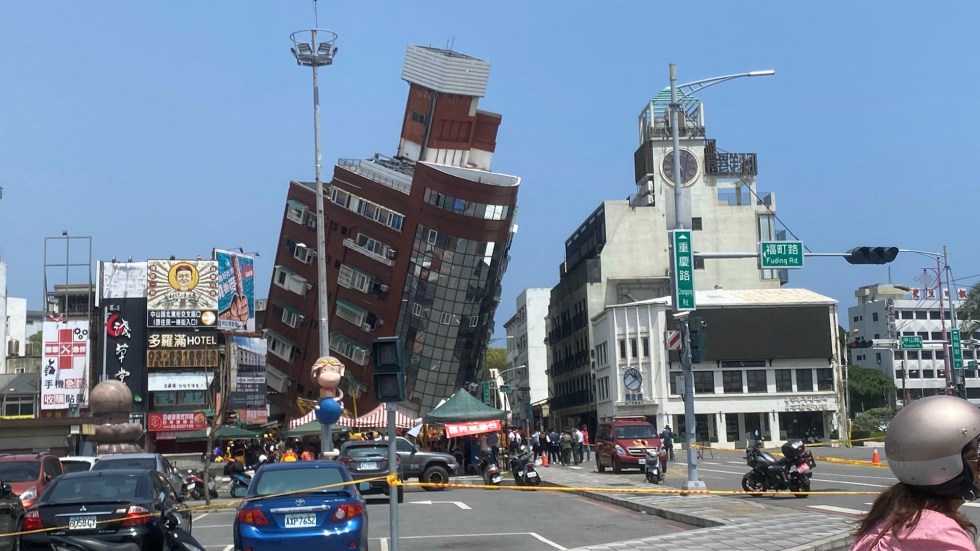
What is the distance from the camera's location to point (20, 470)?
20.3 metres

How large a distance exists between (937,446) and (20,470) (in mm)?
19950

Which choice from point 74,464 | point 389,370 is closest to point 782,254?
point 389,370

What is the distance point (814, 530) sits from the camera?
1555 centimetres

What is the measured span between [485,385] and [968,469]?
Result: 250ft

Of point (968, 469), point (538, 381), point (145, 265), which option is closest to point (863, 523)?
point (968, 469)

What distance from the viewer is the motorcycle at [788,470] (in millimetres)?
23281

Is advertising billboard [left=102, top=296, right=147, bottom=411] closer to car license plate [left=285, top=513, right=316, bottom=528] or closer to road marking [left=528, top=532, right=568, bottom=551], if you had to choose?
road marking [left=528, top=532, right=568, bottom=551]

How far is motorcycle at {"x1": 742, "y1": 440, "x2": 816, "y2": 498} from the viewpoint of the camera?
23281 mm

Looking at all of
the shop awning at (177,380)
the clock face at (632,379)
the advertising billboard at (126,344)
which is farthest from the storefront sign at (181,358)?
the clock face at (632,379)

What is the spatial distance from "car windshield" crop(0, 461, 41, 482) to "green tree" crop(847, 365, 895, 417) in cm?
9540

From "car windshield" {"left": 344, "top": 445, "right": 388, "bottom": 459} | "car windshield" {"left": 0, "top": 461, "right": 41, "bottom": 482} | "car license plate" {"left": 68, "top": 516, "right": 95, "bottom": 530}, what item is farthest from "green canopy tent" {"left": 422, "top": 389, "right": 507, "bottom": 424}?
"car license plate" {"left": 68, "top": 516, "right": 95, "bottom": 530}

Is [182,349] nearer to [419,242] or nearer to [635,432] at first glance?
[419,242]

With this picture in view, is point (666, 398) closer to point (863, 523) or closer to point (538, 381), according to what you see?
point (538, 381)

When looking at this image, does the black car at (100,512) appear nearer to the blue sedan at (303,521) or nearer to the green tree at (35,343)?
the blue sedan at (303,521)
